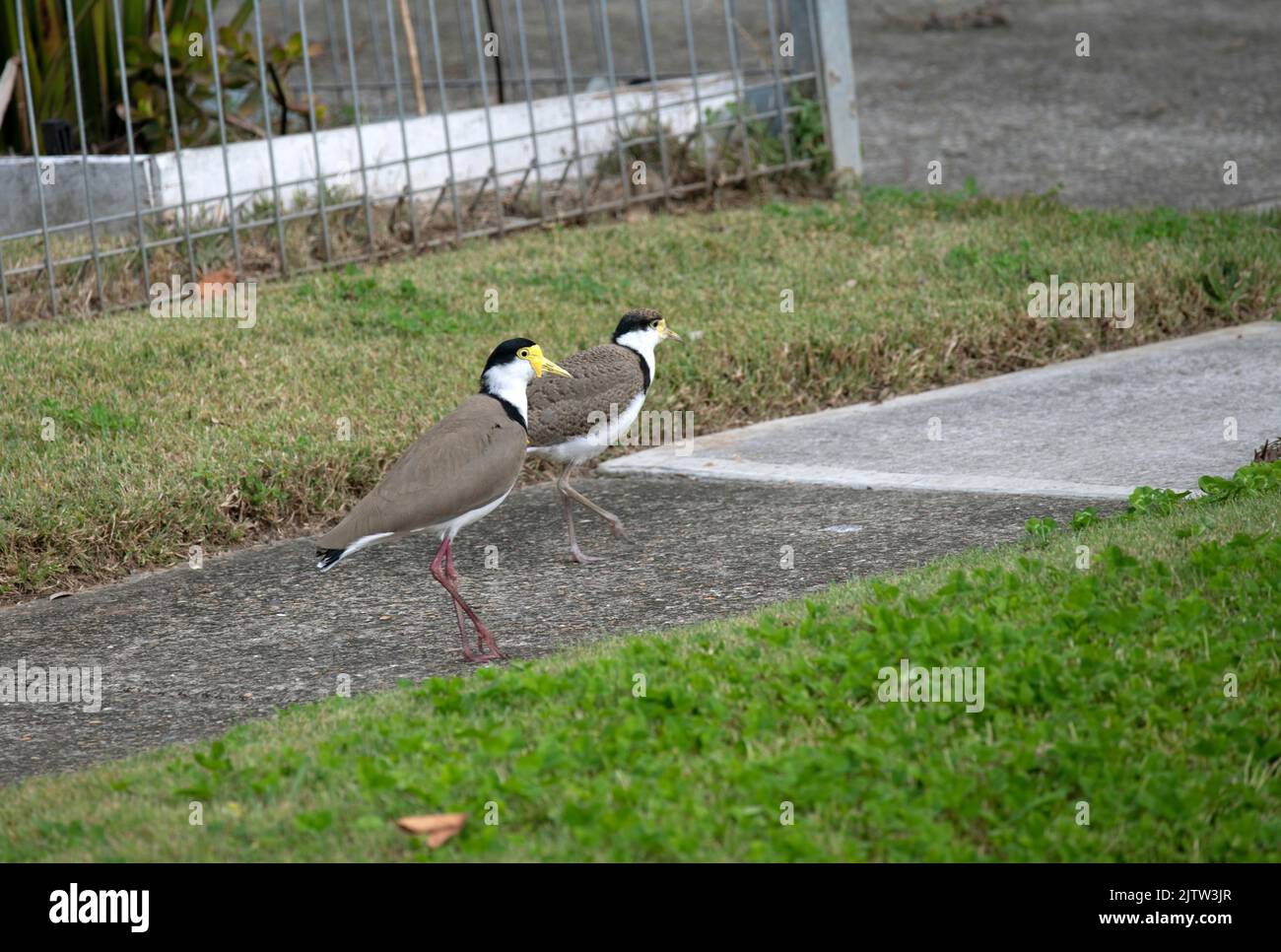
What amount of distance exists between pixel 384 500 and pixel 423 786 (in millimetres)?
1790

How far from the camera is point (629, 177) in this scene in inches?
424

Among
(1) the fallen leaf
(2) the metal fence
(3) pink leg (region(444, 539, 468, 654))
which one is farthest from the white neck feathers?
(1) the fallen leaf

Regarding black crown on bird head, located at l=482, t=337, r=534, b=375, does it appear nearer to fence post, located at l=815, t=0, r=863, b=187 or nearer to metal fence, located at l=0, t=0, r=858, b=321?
metal fence, located at l=0, t=0, r=858, b=321

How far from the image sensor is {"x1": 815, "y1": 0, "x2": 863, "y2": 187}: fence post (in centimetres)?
1105

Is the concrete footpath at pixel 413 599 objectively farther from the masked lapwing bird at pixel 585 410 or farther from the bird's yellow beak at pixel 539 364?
the bird's yellow beak at pixel 539 364

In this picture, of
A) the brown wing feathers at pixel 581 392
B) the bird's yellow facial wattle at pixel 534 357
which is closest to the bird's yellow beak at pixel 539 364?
the bird's yellow facial wattle at pixel 534 357

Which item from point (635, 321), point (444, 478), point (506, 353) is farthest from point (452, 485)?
point (635, 321)

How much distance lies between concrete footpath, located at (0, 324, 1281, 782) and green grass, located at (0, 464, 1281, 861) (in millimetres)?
582

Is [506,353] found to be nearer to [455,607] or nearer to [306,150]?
[455,607]
